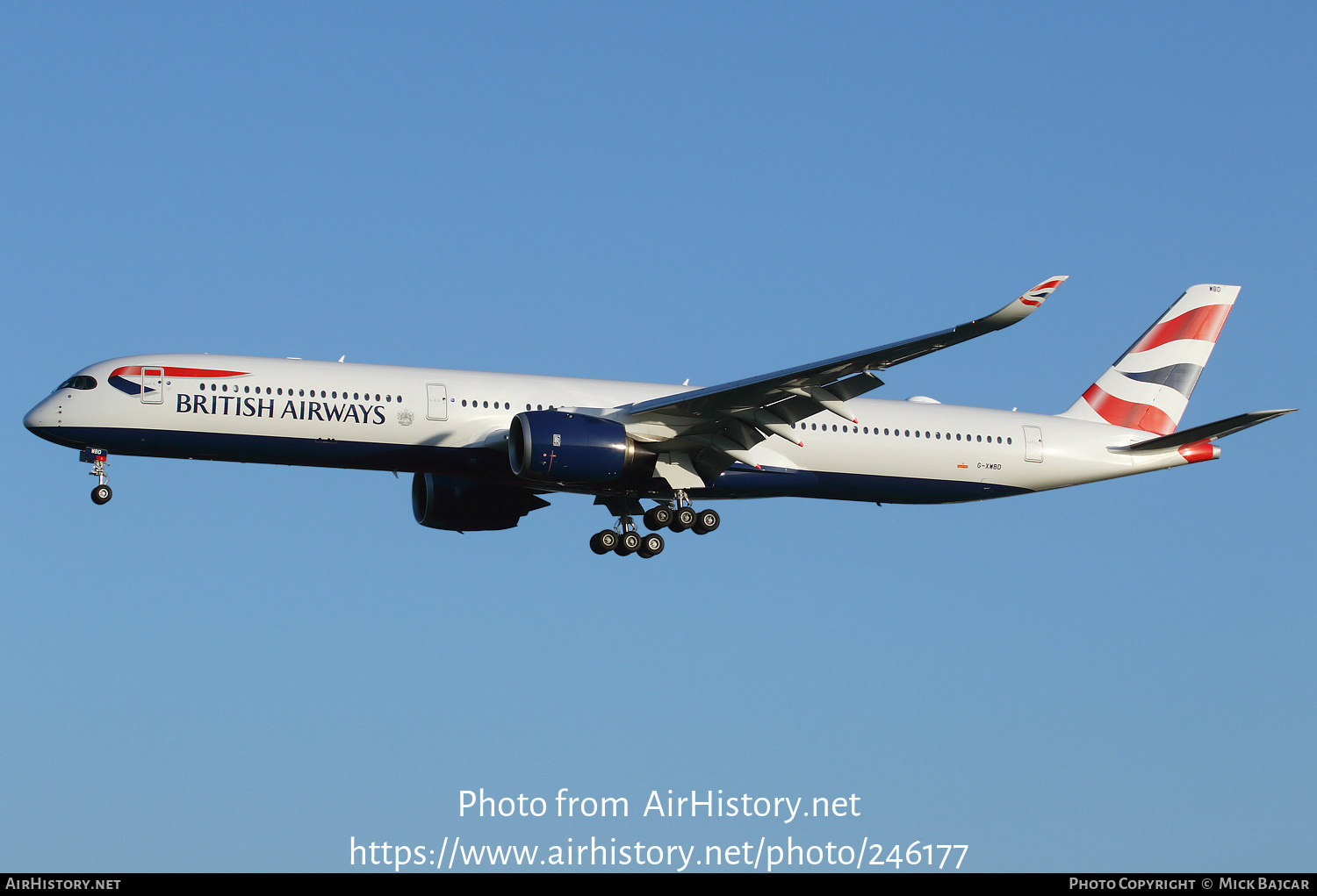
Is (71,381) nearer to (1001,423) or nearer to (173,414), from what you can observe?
(173,414)

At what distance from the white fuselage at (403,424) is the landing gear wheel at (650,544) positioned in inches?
65.4

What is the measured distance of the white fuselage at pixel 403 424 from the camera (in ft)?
113

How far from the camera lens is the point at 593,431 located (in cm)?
3453

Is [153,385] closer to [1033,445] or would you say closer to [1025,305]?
[1025,305]

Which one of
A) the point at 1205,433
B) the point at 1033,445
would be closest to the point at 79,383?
the point at 1033,445

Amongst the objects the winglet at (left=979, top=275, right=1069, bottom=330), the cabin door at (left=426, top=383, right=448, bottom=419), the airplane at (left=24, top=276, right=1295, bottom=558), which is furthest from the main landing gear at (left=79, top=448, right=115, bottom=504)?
the winglet at (left=979, top=275, right=1069, bottom=330)

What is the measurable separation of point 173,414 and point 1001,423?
21005 mm

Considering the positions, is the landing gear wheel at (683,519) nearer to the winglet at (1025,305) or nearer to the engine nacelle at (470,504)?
the engine nacelle at (470,504)

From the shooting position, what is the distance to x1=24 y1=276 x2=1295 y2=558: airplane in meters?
34.4

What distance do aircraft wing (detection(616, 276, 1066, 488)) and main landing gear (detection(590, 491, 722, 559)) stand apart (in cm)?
88

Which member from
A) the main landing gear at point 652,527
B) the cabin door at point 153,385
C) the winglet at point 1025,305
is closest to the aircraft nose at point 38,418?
the cabin door at point 153,385

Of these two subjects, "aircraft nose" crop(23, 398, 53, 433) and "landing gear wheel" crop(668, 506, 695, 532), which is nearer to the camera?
"aircraft nose" crop(23, 398, 53, 433)

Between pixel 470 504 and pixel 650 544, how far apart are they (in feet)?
18.8

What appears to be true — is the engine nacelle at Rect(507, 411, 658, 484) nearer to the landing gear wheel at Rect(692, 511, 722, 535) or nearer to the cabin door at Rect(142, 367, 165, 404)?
the landing gear wheel at Rect(692, 511, 722, 535)
